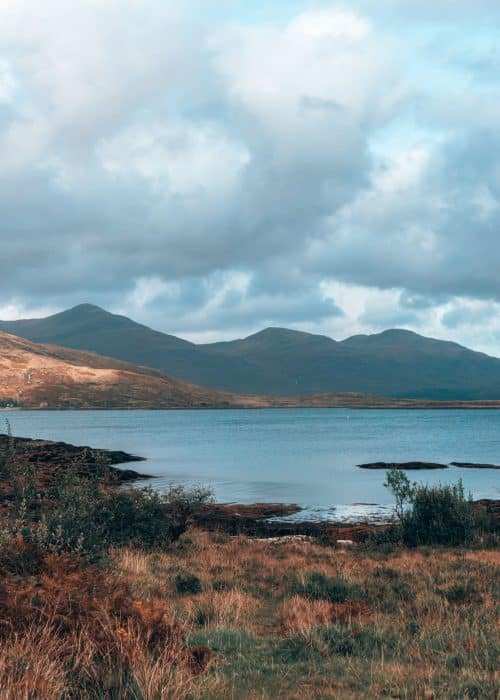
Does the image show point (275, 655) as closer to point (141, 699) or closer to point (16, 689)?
point (141, 699)

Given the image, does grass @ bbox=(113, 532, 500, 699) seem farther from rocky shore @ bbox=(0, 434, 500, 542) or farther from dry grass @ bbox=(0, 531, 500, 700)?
rocky shore @ bbox=(0, 434, 500, 542)

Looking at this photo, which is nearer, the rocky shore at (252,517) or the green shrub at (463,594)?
the green shrub at (463,594)

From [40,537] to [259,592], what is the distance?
4.63 meters


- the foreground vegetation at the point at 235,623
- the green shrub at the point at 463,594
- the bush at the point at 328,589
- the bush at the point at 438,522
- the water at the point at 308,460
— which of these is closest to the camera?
the foreground vegetation at the point at 235,623

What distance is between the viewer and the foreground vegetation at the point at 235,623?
22.5 feet

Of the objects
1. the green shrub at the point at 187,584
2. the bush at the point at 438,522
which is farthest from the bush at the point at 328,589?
the bush at the point at 438,522

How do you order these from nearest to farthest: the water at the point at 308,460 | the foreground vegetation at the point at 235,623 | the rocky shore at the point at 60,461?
the foreground vegetation at the point at 235,623 < the water at the point at 308,460 < the rocky shore at the point at 60,461

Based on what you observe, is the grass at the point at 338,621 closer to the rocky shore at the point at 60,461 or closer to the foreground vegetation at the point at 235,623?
the foreground vegetation at the point at 235,623

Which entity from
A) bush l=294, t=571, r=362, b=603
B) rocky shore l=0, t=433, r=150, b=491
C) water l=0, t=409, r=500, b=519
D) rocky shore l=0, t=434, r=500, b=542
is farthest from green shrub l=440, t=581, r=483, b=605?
rocky shore l=0, t=433, r=150, b=491

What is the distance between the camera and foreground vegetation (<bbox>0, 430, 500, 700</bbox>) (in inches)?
270

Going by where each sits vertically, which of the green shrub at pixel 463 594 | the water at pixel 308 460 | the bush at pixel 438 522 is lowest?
the water at pixel 308 460

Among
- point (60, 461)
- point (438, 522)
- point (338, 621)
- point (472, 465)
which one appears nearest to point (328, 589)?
point (338, 621)

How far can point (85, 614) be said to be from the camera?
7.88 meters

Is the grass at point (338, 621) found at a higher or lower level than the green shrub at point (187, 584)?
higher
